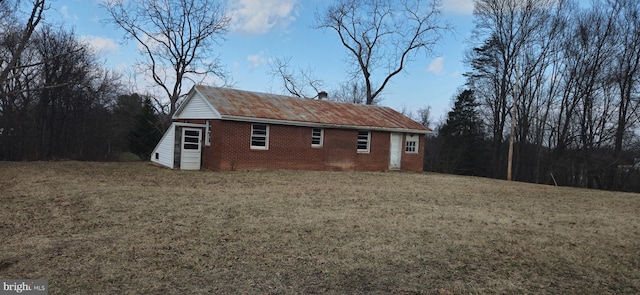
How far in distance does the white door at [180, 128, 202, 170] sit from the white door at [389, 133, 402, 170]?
10201mm

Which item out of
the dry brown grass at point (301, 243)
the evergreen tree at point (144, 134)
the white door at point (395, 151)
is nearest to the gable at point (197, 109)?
the dry brown grass at point (301, 243)

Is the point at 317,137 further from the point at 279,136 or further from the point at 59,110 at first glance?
the point at 59,110

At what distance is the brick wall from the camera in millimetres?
16062

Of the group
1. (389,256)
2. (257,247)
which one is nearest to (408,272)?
(389,256)

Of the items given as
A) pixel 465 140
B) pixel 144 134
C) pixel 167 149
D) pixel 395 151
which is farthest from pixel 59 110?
pixel 465 140

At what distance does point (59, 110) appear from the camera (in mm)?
26859

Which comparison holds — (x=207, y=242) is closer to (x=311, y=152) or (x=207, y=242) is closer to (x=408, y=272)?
(x=408, y=272)

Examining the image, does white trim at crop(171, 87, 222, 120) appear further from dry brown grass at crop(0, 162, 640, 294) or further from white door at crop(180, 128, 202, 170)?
dry brown grass at crop(0, 162, 640, 294)

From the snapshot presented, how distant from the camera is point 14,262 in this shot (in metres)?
4.46

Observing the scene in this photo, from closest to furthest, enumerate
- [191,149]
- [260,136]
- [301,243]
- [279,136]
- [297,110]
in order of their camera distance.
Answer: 1. [301,243]
2. [191,149]
3. [260,136]
4. [279,136]
5. [297,110]

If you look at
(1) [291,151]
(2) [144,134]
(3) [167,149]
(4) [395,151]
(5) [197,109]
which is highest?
(5) [197,109]

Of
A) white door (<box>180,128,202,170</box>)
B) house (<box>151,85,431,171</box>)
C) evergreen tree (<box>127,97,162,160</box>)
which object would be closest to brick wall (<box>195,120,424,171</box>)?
house (<box>151,85,431,171</box>)

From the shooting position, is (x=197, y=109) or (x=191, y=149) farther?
(x=197, y=109)

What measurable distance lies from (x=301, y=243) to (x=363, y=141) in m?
14.8
